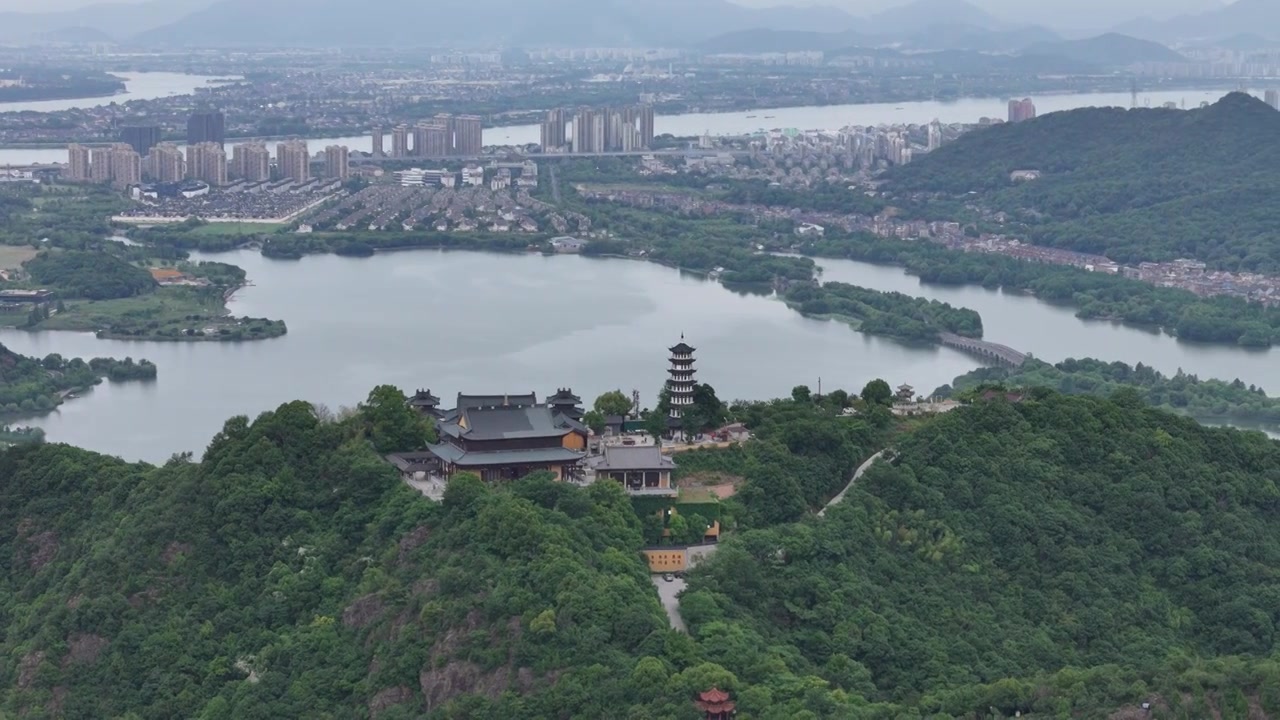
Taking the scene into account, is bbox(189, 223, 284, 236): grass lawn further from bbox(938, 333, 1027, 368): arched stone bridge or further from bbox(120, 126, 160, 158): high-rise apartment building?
bbox(938, 333, 1027, 368): arched stone bridge

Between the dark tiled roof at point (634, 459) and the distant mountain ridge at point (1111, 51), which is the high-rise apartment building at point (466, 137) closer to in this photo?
the dark tiled roof at point (634, 459)

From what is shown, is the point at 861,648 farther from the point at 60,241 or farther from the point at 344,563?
the point at 60,241

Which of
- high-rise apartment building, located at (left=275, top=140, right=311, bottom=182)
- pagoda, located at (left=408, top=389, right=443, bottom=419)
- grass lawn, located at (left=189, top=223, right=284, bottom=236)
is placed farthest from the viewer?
high-rise apartment building, located at (left=275, top=140, right=311, bottom=182)

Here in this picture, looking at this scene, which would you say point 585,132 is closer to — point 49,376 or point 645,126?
point 645,126

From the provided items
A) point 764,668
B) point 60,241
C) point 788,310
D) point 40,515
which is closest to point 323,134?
point 60,241

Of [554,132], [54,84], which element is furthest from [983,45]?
[554,132]

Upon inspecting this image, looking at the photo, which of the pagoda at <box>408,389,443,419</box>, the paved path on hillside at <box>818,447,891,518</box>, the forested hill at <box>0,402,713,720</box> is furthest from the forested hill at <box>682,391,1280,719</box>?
the pagoda at <box>408,389,443,419</box>
